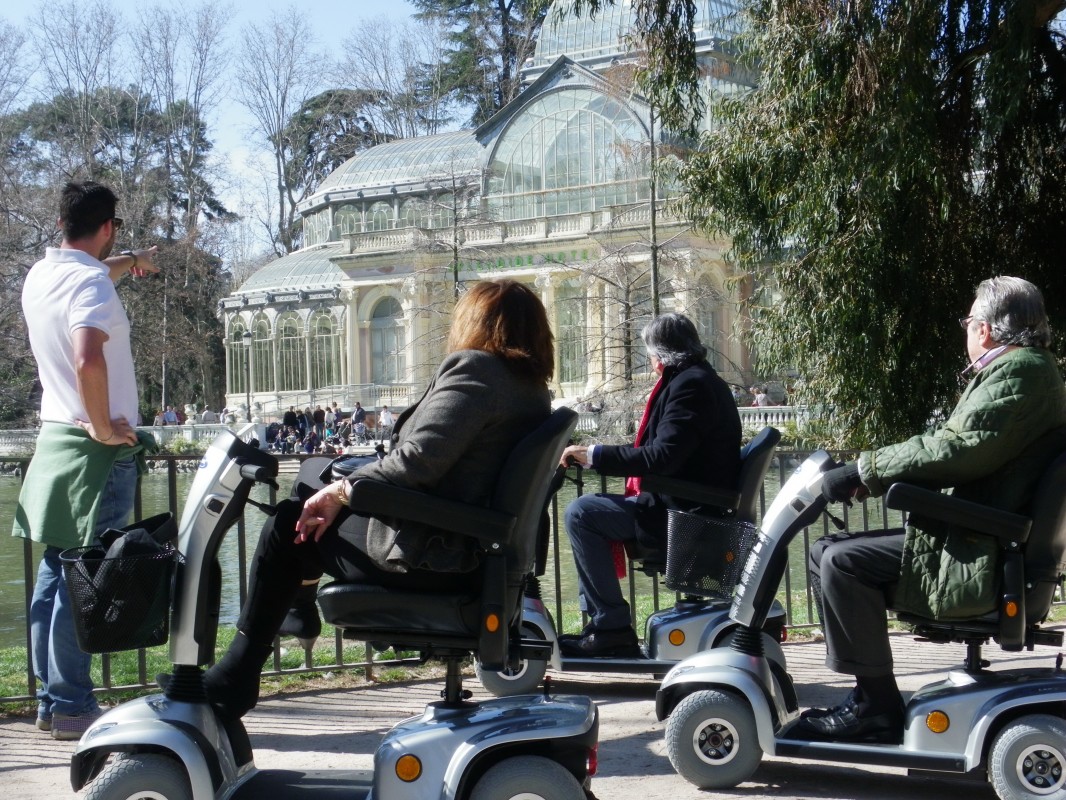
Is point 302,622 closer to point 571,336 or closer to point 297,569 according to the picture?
point 297,569

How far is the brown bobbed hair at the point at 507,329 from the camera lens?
392 cm

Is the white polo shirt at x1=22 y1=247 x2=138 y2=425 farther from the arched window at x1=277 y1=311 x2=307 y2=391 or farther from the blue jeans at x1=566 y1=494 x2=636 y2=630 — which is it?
the arched window at x1=277 y1=311 x2=307 y2=391

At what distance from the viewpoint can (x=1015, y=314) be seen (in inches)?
173

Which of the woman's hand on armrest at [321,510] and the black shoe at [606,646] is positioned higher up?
the woman's hand on armrest at [321,510]

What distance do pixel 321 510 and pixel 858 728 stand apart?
6.63ft

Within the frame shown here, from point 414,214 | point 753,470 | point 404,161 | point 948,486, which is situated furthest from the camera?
point 404,161

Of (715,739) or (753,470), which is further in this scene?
(753,470)

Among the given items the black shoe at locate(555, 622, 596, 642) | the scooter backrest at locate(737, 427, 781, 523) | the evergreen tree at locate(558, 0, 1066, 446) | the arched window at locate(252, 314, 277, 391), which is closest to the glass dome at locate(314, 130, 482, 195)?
the arched window at locate(252, 314, 277, 391)

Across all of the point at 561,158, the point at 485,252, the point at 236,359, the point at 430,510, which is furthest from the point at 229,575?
the point at 236,359

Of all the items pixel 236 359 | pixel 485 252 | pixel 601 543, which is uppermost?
pixel 485 252

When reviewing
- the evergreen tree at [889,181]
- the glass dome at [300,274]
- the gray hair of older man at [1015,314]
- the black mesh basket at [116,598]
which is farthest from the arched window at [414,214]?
the black mesh basket at [116,598]

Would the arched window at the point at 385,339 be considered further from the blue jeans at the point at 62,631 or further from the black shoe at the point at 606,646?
the blue jeans at the point at 62,631

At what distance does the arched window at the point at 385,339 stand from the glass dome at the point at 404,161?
5.44m

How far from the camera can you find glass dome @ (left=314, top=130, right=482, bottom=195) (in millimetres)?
55844
